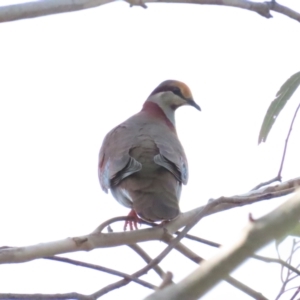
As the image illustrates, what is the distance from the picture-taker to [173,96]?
582 centimetres

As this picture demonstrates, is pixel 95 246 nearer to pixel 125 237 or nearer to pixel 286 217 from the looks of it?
pixel 125 237

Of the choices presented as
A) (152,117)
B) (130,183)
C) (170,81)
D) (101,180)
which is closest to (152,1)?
(130,183)

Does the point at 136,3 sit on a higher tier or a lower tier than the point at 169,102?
lower

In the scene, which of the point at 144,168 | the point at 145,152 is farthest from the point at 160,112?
the point at 144,168

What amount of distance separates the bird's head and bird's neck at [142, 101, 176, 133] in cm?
3

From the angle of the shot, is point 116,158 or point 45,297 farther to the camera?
point 116,158

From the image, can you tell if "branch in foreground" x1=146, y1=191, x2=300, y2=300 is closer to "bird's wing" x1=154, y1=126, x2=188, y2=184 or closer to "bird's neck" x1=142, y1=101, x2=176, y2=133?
"bird's wing" x1=154, y1=126, x2=188, y2=184

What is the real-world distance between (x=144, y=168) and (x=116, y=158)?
30cm

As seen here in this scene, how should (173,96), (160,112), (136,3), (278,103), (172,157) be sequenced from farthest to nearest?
(173,96)
(160,112)
(172,157)
(278,103)
(136,3)

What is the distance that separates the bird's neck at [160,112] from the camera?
553 cm

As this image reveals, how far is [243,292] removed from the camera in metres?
1.96

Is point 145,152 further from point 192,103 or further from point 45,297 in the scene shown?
point 45,297

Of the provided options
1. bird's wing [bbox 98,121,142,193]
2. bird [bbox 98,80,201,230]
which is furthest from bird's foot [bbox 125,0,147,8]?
bird's wing [bbox 98,121,142,193]

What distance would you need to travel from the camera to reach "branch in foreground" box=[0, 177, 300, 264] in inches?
71.6
